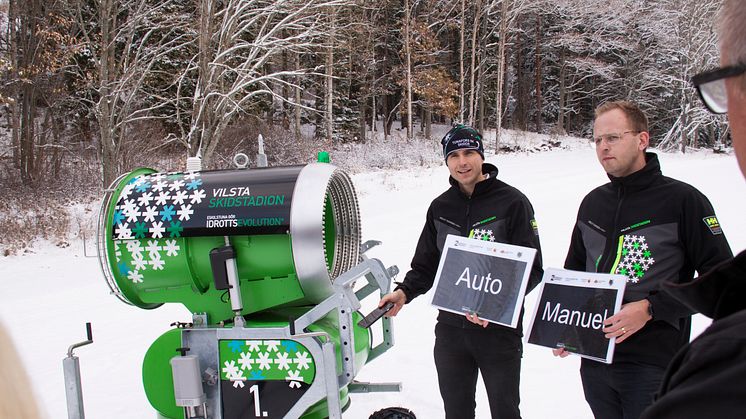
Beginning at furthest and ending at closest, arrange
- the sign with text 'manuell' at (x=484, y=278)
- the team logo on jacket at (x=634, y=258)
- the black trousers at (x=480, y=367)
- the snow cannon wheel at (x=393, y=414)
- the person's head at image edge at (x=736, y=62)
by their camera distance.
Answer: the snow cannon wheel at (x=393, y=414) → the black trousers at (x=480, y=367) → the sign with text 'manuell' at (x=484, y=278) → the team logo on jacket at (x=634, y=258) → the person's head at image edge at (x=736, y=62)

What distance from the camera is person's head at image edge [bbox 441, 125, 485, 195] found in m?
3.03

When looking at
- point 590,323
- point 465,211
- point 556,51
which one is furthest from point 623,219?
point 556,51

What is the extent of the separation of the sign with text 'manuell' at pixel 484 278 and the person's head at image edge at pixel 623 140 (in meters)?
0.52

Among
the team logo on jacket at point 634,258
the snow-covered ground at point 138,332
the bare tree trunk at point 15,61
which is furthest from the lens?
the bare tree trunk at point 15,61

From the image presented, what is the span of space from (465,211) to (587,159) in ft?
66.4

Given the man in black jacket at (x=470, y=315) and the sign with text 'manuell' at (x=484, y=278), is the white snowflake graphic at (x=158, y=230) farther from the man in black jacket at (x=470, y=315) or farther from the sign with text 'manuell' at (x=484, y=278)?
the sign with text 'manuell' at (x=484, y=278)

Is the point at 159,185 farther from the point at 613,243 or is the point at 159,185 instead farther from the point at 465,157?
the point at 613,243

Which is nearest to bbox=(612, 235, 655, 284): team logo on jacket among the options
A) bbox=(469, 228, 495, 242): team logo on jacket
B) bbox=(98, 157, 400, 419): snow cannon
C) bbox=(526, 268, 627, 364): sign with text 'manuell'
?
bbox=(526, 268, 627, 364): sign with text 'manuell'

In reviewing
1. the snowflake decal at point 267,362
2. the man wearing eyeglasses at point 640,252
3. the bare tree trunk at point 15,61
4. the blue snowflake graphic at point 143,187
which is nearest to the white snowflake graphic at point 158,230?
the blue snowflake graphic at point 143,187

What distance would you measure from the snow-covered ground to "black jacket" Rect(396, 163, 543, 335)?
4.32 ft

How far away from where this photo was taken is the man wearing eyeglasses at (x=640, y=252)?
2340mm

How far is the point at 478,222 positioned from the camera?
3.01 m

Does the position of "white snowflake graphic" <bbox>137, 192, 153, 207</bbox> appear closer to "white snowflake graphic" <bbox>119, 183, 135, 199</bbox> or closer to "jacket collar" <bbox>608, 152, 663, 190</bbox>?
"white snowflake graphic" <bbox>119, 183, 135, 199</bbox>

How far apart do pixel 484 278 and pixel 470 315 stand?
19 cm
